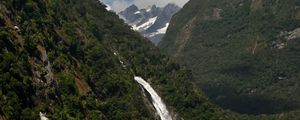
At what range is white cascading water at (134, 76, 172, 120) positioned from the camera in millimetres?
161175

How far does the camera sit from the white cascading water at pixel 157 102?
161 metres

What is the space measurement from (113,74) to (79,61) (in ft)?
42.2

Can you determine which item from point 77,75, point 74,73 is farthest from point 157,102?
point 74,73

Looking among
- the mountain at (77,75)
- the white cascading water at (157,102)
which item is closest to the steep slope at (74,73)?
the mountain at (77,75)

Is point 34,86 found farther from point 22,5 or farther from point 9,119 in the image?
point 22,5

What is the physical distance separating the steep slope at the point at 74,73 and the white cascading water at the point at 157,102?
9.12ft

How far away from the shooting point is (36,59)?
11494 cm

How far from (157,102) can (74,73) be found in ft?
128

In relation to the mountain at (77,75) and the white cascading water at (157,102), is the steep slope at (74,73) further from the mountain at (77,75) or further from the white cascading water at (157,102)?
the white cascading water at (157,102)

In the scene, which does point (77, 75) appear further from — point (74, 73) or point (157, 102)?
point (157, 102)

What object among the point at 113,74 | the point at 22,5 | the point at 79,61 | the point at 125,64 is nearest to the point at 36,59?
the point at 22,5

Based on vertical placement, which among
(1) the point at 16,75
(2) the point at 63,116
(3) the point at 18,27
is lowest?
(2) the point at 63,116

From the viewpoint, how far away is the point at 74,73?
429 feet

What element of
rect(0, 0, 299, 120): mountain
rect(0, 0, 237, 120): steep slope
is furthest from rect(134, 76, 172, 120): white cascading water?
rect(0, 0, 237, 120): steep slope
